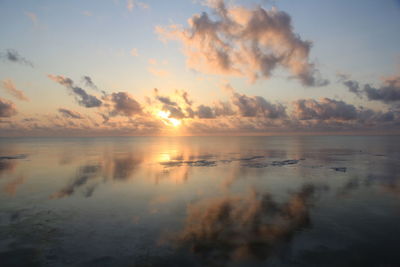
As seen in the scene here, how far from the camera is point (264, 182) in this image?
3275cm

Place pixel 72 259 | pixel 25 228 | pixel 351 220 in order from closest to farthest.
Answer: pixel 72 259, pixel 25 228, pixel 351 220

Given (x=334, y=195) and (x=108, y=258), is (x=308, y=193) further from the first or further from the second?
(x=108, y=258)

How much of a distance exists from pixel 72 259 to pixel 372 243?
56.9 feet

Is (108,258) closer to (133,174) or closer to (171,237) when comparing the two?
(171,237)

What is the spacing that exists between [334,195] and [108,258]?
22.8 metres

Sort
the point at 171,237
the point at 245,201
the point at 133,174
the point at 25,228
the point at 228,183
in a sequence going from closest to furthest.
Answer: the point at 171,237
the point at 25,228
the point at 245,201
the point at 228,183
the point at 133,174

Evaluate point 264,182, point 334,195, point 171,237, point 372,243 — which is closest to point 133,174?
point 264,182

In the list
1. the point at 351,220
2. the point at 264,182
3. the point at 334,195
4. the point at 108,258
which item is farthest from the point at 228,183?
the point at 108,258

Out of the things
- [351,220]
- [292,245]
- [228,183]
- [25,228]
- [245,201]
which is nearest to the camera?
[292,245]

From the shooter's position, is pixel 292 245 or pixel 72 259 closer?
pixel 72 259

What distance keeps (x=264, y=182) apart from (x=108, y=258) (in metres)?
23.5

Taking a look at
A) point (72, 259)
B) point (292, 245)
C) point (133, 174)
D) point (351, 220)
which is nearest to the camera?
point (72, 259)

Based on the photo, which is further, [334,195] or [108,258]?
[334,195]

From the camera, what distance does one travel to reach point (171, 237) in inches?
627
